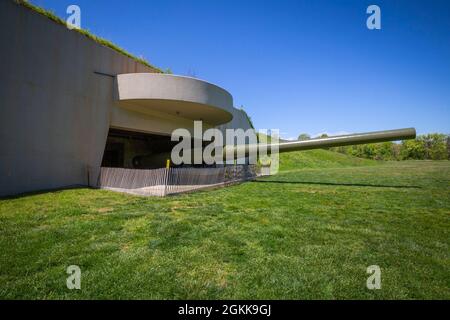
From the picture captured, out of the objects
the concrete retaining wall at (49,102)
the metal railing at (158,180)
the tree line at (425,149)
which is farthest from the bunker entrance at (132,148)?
the tree line at (425,149)

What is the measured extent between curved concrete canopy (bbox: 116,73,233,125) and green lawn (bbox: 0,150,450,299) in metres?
6.60

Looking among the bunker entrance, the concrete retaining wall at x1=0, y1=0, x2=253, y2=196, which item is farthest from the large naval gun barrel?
the bunker entrance

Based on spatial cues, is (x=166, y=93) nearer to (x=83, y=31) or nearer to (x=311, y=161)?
(x=83, y=31)

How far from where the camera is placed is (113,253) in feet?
13.7

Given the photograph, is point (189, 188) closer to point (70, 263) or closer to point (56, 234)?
point (56, 234)

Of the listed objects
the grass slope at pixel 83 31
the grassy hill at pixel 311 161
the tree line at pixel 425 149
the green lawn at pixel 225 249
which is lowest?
the green lawn at pixel 225 249

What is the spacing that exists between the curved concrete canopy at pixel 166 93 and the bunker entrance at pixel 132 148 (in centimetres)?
659

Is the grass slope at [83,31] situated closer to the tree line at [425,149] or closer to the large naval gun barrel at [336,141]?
the large naval gun barrel at [336,141]

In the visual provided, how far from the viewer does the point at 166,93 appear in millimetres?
12547

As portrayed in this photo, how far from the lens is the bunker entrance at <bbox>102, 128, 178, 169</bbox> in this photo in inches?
796

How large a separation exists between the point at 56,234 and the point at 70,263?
5.52ft

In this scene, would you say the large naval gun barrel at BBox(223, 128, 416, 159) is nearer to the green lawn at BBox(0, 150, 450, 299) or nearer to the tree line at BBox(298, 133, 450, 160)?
the green lawn at BBox(0, 150, 450, 299)

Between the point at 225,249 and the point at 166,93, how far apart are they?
397 inches

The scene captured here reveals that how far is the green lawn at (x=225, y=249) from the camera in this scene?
311 cm
